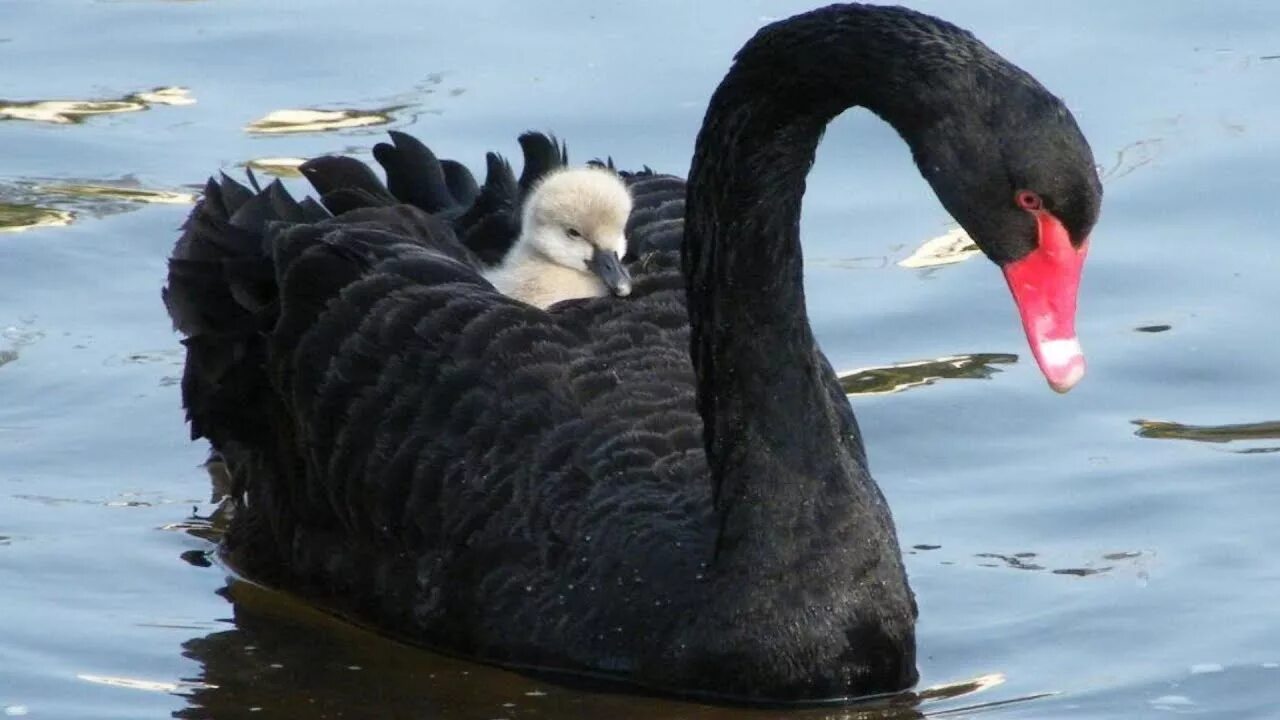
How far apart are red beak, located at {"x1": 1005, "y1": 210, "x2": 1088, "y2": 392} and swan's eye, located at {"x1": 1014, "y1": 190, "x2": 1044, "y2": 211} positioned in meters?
0.01

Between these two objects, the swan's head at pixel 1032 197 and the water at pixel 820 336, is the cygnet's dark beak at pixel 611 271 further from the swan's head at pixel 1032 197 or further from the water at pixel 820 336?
the swan's head at pixel 1032 197

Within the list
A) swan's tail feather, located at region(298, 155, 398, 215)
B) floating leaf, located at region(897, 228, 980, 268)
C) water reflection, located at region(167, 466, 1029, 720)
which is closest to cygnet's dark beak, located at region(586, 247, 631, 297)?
swan's tail feather, located at region(298, 155, 398, 215)

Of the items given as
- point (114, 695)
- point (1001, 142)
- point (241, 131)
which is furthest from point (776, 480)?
point (241, 131)

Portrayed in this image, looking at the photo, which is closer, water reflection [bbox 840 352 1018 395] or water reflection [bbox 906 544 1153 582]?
water reflection [bbox 906 544 1153 582]

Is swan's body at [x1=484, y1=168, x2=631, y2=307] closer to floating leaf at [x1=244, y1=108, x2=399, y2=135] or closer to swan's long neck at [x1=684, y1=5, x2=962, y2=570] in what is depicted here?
swan's long neck at [x1=684, y1=5, x2=962, y2=570]

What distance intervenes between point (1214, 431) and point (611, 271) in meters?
1.75

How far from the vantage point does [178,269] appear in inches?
272

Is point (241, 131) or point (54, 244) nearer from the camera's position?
point (54, 244)

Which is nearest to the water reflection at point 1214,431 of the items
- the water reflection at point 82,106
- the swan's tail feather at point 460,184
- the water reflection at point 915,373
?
the water reflection at point 915,373

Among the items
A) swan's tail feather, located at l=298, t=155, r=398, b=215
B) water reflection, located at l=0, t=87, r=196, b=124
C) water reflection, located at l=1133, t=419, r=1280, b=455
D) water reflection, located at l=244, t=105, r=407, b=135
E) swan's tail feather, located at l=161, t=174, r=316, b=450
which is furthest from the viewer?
water reflection, located at l=0, t=87, r=196, b=124

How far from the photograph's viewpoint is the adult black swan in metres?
5.59

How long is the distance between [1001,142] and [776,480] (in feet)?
3.55

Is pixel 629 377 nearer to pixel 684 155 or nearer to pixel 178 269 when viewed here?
pixel 178 269

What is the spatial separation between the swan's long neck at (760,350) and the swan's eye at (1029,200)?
Answer: 0.69 metres
